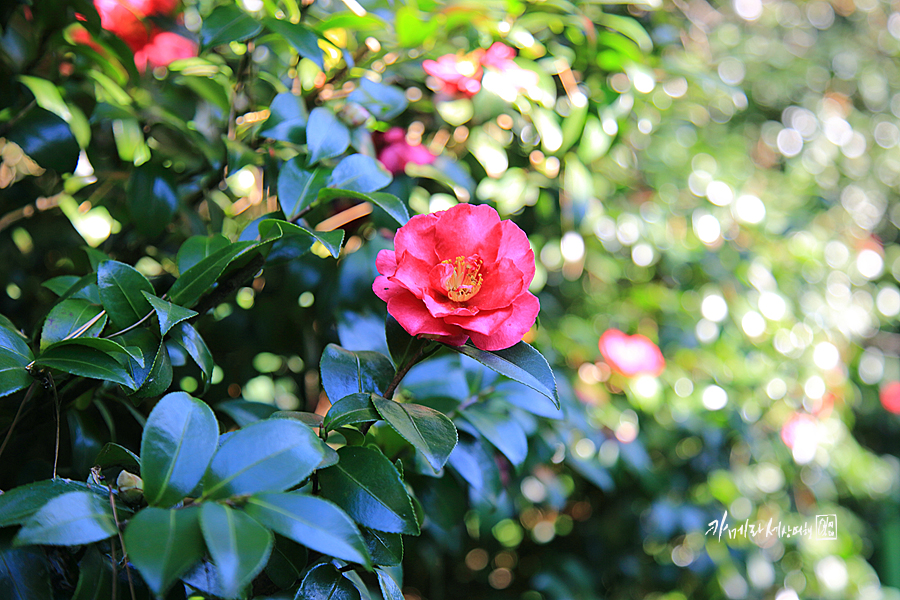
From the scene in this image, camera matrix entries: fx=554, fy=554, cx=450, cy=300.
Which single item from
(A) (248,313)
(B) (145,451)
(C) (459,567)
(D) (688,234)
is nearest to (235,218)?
(A) (248,313)

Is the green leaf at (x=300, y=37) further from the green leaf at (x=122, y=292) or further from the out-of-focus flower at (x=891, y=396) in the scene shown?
the out-of-focus flower at (x=891, y=396)

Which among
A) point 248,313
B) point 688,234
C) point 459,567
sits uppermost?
point 248,313

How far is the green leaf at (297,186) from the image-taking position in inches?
22.6

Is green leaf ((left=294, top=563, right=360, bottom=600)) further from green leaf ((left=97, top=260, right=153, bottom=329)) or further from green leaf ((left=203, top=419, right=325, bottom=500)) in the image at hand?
green leaf ((left=97, top=260, right=153, bottom=329))

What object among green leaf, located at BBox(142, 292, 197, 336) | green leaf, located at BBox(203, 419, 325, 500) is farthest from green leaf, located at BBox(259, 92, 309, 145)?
green leaf, located at BBox(203, 419, 325, 500)

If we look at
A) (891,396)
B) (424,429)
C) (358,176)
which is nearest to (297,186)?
(358,176)

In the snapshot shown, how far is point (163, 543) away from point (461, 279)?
28 centimetres

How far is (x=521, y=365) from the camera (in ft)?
1.49

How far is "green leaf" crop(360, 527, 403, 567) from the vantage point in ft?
1.44

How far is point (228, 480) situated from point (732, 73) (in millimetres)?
2019

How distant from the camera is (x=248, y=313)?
0.79 metres

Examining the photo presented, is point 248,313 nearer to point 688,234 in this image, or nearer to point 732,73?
point 688,234

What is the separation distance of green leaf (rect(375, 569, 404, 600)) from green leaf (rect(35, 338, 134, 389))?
0.25 meters

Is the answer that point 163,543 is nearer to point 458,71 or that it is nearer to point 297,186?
point 297,186
